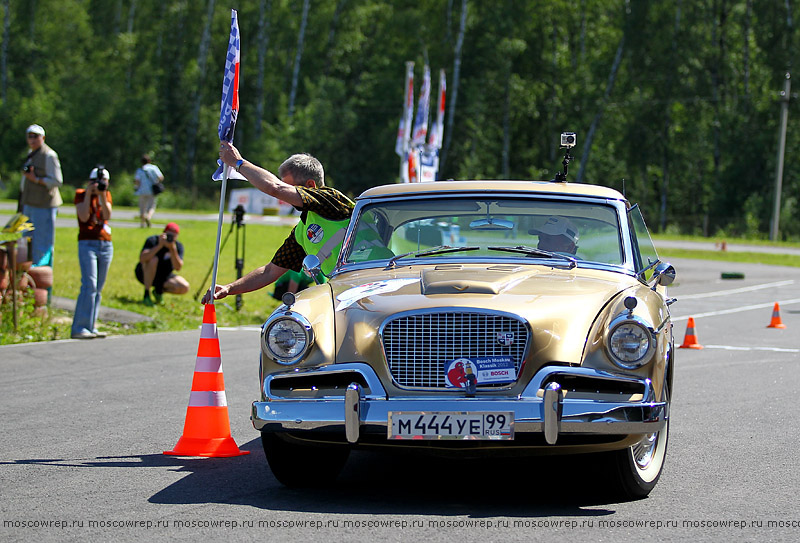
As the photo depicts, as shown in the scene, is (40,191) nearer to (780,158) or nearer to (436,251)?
(436,251)

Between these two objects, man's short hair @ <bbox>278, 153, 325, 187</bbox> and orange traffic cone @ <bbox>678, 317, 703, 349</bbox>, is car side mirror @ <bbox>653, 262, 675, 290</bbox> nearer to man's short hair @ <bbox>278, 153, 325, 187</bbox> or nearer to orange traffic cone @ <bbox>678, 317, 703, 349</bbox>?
man's short hair @ <bbox>278, 153, 325, 187</bbox>

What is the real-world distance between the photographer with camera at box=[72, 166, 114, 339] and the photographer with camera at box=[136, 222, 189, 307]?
3055 mm

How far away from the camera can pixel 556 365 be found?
5695mm

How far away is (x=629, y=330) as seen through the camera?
5801 mm

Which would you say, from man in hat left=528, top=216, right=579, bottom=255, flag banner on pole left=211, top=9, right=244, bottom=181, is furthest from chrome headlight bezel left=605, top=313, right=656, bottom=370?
flag banner on pole left=211, top=9, right=244, bottom=181

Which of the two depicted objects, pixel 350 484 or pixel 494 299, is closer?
pixel 494 299

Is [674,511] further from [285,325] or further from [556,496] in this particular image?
[285,325]

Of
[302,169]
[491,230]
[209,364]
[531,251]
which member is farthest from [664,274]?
[209,364]

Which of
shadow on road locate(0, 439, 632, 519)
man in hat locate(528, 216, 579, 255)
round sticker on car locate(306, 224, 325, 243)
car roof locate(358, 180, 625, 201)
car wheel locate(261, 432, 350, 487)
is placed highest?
car roof locate(358, 180, 625, 201)

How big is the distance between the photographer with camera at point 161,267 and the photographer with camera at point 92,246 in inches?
120

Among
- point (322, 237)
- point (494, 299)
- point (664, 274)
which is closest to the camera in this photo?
point (494, 299)

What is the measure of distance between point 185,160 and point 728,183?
110ft

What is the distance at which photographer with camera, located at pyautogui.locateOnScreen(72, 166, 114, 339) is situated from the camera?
13195 millimetres

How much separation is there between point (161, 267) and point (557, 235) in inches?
424
